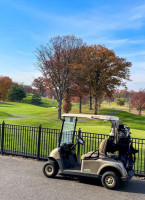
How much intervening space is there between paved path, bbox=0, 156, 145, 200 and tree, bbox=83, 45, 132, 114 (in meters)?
35.5

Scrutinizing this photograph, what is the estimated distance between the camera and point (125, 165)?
662 centimetres

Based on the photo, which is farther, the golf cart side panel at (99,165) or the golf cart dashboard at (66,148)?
the golf cart dashboard at (66,148)

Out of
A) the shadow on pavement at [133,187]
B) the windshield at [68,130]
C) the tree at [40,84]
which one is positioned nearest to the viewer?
the shadow on pavement at [133,187]

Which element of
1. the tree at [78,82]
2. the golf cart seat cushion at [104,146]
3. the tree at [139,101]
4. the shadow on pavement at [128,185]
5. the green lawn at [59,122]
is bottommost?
the green lawn at [59,122]

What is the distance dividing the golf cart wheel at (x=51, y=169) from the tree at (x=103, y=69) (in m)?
35.5

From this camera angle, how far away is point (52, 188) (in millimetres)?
6398

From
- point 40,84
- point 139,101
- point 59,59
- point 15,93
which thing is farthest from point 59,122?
point 15,93

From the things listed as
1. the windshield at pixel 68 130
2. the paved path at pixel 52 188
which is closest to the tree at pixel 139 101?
the paved path at pixel 52 188

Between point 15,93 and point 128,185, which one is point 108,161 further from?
point 15,93

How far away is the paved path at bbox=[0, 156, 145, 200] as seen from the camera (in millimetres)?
5852

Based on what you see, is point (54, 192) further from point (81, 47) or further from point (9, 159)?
point (81, 47)

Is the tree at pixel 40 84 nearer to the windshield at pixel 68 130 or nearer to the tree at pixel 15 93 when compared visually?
the tree at pixel 15 93

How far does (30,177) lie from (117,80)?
38014 mm

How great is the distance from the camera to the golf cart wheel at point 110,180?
249 inches
